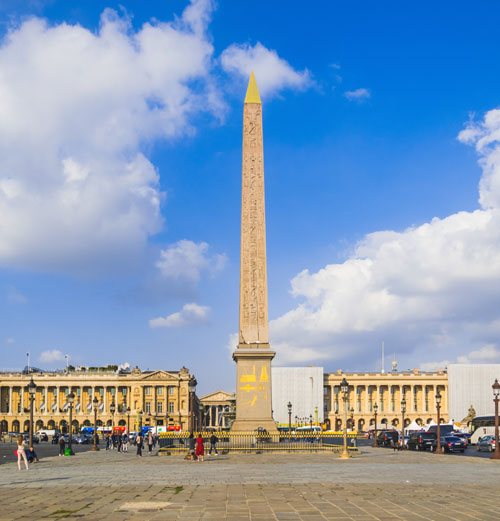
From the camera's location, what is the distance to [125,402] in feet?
488

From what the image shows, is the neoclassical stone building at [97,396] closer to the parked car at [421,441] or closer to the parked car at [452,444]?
the parked car at [421,441]

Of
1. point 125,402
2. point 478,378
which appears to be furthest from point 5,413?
point 478,378

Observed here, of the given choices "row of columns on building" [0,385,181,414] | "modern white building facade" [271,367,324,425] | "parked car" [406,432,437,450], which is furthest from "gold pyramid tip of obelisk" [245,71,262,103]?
"row of columns on building" [0,385,181,414]

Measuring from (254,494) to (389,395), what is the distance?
136 metres

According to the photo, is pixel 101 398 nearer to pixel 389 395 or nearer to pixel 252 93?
pixel 389 395

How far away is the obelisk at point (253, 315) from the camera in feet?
128

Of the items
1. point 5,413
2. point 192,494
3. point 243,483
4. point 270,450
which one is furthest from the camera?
point 5,413

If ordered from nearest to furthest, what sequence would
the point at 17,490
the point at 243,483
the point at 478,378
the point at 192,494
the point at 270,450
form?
1. the point at 192,494
2. the point at 17,490
3. the point at 243,483
4. the point at 270,450
5. the point at 478,378

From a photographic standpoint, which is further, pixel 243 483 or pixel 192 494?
pixel 243 483

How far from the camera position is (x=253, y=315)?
129 feet

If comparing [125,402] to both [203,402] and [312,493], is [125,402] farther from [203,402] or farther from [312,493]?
[312,493]

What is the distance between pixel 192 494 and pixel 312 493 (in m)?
3.01

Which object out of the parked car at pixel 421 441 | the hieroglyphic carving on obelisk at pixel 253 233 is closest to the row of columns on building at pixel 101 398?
the parked car at pixel 421 441

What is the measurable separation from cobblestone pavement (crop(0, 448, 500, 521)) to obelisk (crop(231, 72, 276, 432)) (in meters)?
11.4
